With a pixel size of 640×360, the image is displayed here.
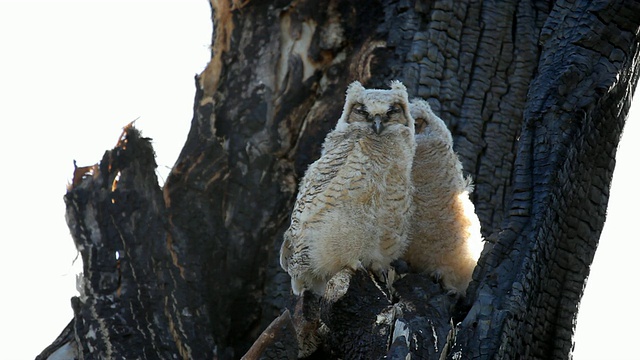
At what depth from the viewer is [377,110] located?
542 centimetres

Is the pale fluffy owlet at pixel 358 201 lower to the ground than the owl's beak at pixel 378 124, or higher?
lower

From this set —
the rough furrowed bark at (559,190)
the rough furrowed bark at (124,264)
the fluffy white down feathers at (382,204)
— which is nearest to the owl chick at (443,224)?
the fluffy white down feathers at (382,204)

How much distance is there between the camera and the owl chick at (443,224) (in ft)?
17.8

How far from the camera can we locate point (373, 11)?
268 inches

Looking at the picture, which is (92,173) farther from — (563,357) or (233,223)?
(563,357)

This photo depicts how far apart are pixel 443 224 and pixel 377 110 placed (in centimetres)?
69

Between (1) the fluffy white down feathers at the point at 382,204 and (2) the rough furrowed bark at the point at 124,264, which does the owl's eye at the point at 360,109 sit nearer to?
(1) the fluffy white down feathers at the point at 382,204

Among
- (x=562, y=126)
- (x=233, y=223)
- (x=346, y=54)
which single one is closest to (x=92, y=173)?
(x=233, y=223)

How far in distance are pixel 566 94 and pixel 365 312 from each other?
1.37 meters

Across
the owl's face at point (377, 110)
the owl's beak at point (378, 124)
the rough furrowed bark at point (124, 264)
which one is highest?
the owl's face at point (377, 110)

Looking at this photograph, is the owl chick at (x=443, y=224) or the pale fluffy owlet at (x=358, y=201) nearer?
the pale fluffy owlet at (x=358, y=201)

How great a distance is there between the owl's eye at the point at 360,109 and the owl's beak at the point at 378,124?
0.35ft

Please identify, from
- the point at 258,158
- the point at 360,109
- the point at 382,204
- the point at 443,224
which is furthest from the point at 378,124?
the point at 258,158

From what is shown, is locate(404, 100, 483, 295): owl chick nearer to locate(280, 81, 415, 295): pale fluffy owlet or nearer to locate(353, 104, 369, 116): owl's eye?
locate(280, 81, 415, 295): pale fluffy owlet
